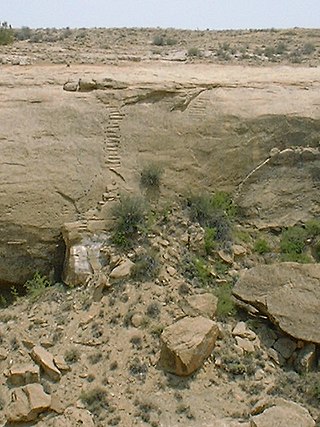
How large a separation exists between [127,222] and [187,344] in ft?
7.73

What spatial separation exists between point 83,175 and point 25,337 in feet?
9.12

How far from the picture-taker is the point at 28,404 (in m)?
7.31

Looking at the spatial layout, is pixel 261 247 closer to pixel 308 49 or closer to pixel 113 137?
pixel 113 137

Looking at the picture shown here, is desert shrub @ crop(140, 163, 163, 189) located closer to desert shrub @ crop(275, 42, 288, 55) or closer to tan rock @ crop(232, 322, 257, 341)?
tan rock @ crop(232, 322, 257, 341)

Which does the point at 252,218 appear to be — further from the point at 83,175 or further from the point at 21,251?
the point at 21,251

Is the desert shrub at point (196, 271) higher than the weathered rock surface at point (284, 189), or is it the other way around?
the weathered rock surface at point (284, 189)

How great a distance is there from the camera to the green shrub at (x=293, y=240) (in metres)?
9.63

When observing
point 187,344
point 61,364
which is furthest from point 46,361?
point 187,344

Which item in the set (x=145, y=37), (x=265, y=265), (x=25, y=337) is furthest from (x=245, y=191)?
(x=145, y=37)

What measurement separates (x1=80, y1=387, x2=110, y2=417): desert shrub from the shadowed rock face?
2653 millimetres

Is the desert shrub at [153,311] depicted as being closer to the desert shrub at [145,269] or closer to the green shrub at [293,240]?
the desert shrub at [145,269]

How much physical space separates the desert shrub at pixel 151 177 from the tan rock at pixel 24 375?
3.53 m

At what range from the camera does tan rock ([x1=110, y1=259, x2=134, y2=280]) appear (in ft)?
28.9

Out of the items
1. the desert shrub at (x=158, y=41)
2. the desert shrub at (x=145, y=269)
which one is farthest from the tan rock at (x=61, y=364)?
the desert shrub at (x=158, y=41)
